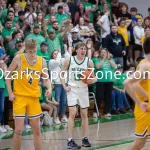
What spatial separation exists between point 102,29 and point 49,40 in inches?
152

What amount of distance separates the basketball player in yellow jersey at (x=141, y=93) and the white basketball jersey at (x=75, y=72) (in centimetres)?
314

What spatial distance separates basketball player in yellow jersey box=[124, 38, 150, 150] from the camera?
21.7 feet

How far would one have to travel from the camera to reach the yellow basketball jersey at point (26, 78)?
8.51 metres

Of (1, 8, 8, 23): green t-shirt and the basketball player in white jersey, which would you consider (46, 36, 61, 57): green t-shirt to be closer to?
(1, 8, 8, 23): green t-shirt

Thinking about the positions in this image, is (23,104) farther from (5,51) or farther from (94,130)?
(5,51)

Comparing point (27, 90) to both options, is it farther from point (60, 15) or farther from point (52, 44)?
point (60, 15)

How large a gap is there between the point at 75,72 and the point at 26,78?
6.06 ft

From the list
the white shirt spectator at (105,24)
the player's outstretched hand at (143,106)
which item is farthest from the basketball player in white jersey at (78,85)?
the white shirt spectator at (105,24)

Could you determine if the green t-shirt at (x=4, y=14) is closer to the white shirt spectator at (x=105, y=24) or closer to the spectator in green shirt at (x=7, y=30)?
the spectator in green shirt at (x=7, y=30)

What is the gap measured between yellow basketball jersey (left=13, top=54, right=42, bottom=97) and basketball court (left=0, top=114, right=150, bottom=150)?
76.1 inches

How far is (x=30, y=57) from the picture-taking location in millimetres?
8539

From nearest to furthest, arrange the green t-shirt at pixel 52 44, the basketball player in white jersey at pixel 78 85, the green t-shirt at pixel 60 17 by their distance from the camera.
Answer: the basketball player in white jersey at pixel 78 85
the green t-shirt at pixel 52 44
the green t-shirt at pixel 60 17

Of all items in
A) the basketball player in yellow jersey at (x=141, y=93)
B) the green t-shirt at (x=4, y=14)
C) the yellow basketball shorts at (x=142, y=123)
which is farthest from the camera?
the green t-shirt at (x=4, y=14)

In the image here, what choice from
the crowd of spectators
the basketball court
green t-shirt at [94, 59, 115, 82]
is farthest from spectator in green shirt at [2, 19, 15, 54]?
the basketball court
